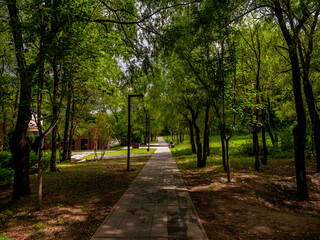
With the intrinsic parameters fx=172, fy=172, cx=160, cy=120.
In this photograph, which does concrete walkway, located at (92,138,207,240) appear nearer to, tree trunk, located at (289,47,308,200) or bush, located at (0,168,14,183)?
tree trunk, located at (289,47,308,200)

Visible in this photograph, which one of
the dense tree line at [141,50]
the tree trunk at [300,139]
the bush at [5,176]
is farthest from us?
the bush at [5,176]

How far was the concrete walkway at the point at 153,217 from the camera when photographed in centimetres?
399

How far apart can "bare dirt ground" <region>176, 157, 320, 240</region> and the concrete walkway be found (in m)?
0.40

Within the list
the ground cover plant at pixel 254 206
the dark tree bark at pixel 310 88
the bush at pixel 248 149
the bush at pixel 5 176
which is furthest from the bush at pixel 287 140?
the bush at pixel 5 176

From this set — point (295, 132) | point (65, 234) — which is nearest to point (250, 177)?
point (295, 132)

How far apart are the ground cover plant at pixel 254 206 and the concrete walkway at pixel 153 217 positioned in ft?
1.33

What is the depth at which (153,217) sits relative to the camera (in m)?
4.82

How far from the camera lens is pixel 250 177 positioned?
29.1ft

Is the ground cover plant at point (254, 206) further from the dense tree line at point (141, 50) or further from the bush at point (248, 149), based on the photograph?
the bush at point (248, 149)

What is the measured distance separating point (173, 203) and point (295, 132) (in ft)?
17.3

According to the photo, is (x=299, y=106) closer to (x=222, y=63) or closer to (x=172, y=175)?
(x=222, y=63)

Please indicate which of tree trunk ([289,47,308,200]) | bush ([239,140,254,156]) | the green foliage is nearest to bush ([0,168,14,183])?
the green foliage

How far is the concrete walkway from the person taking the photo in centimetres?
399

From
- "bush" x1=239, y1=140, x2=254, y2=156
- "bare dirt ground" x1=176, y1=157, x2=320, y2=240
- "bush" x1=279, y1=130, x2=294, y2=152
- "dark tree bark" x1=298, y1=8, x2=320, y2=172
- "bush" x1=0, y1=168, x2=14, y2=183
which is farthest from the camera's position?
"bush" x1=239, y1=140, x2=254, y2=156
